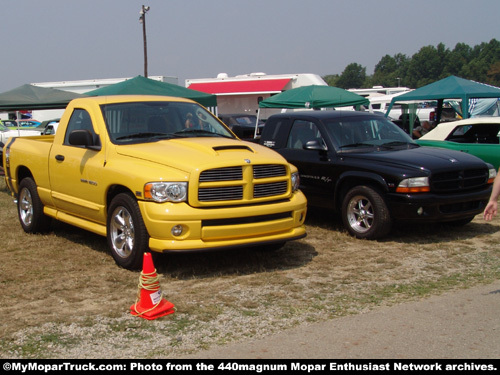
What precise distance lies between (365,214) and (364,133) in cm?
149

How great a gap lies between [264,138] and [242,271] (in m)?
3.96

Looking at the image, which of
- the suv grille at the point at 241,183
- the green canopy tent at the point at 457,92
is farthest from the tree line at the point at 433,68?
the suv grille at the point at 241,183

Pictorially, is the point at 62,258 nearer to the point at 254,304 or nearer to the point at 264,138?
the point at 254,304

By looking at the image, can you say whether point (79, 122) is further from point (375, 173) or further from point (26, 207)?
point (375, 173)

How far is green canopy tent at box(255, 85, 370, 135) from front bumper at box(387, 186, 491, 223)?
903cm

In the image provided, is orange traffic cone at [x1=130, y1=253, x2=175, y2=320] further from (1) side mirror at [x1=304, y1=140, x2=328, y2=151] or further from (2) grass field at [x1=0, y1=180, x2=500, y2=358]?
(1) side mirror at [x1=304, y1=140, x2=328, y2=151]

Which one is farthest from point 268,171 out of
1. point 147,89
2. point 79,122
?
point 147,89

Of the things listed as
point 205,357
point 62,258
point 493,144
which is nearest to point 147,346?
point 205,357

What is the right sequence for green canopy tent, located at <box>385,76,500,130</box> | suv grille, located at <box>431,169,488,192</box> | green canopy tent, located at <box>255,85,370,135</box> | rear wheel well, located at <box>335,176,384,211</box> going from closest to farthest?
1. suv grille, located at <box>431,169,488,192</box>
2. rear wheel well, located at <box>335,176,384,211</box>
3. green canopy tent, located at <box>385,76,500,130</box>
4. green canopy tent, located at <box>255,85,370,135</box>

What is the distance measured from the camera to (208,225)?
243 inches

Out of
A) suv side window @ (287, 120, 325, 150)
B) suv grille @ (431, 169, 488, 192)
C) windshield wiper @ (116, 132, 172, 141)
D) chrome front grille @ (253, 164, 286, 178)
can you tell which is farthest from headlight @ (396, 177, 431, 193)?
windshield wiper @ (116, 132, 172, 141)

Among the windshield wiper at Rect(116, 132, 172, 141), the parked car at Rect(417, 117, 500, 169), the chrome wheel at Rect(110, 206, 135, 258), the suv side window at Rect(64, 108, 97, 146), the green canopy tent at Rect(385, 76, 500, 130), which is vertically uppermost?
the green canopy tent at Rect(385, 76, 500, 130)

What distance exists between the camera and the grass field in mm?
4660

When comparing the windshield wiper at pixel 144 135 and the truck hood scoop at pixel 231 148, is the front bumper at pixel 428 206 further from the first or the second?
the windshield wiper at pixel 144 135
